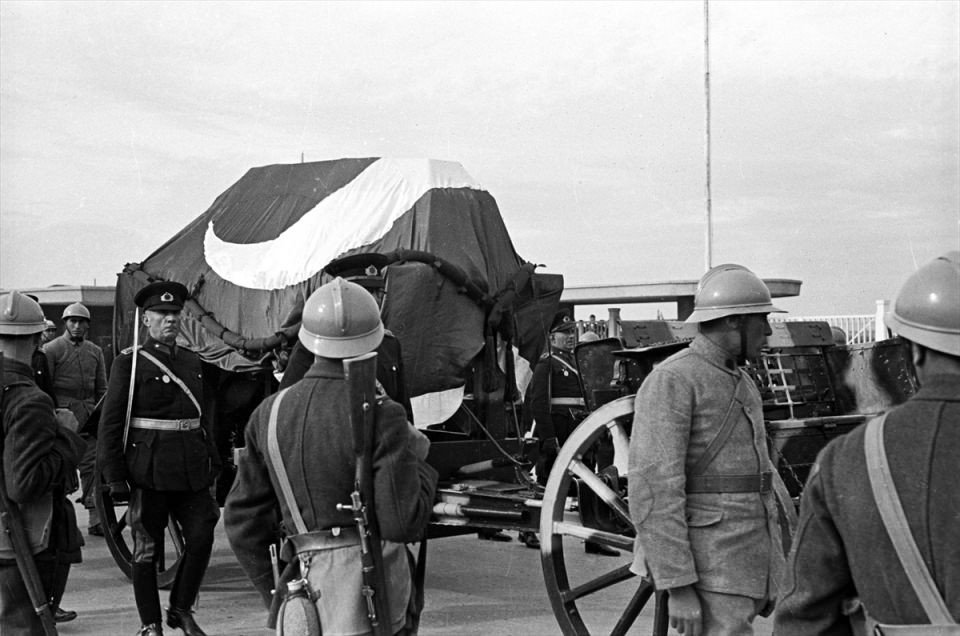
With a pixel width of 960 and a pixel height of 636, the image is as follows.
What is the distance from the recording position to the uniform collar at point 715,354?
3781 mm

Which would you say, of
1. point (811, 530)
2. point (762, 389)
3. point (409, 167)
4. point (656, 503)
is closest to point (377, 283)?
point (409, 167)

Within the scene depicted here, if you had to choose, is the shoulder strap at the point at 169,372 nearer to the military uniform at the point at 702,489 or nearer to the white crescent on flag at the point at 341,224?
the white crescent on flag at the point at 341,224

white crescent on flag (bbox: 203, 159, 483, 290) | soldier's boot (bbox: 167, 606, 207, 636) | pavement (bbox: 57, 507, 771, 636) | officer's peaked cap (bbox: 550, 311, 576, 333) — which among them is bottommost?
pavement (bbox: 57, 507, 771, 636)

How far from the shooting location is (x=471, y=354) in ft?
22.3

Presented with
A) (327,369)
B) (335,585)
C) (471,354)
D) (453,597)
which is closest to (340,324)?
(327,369)

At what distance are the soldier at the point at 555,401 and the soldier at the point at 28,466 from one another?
3863mm

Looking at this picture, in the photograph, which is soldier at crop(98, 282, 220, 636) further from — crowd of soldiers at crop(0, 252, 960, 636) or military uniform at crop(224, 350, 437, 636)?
military uniform at crop(224, 350, 437, 636)

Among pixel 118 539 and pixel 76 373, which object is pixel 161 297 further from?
pixel 76 373

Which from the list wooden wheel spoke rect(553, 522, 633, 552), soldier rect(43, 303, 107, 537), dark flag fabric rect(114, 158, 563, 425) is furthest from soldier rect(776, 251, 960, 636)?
soldier rect(43, 303, 107, 537)

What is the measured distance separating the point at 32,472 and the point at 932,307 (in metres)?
3.45

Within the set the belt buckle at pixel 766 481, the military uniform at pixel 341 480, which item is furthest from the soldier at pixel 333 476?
the belt buckle at pixel 766 481

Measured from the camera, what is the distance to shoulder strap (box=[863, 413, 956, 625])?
206 centimetres

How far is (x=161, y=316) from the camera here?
6133 millimetres

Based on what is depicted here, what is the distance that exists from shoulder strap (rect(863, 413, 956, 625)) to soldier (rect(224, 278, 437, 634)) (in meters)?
1.45
